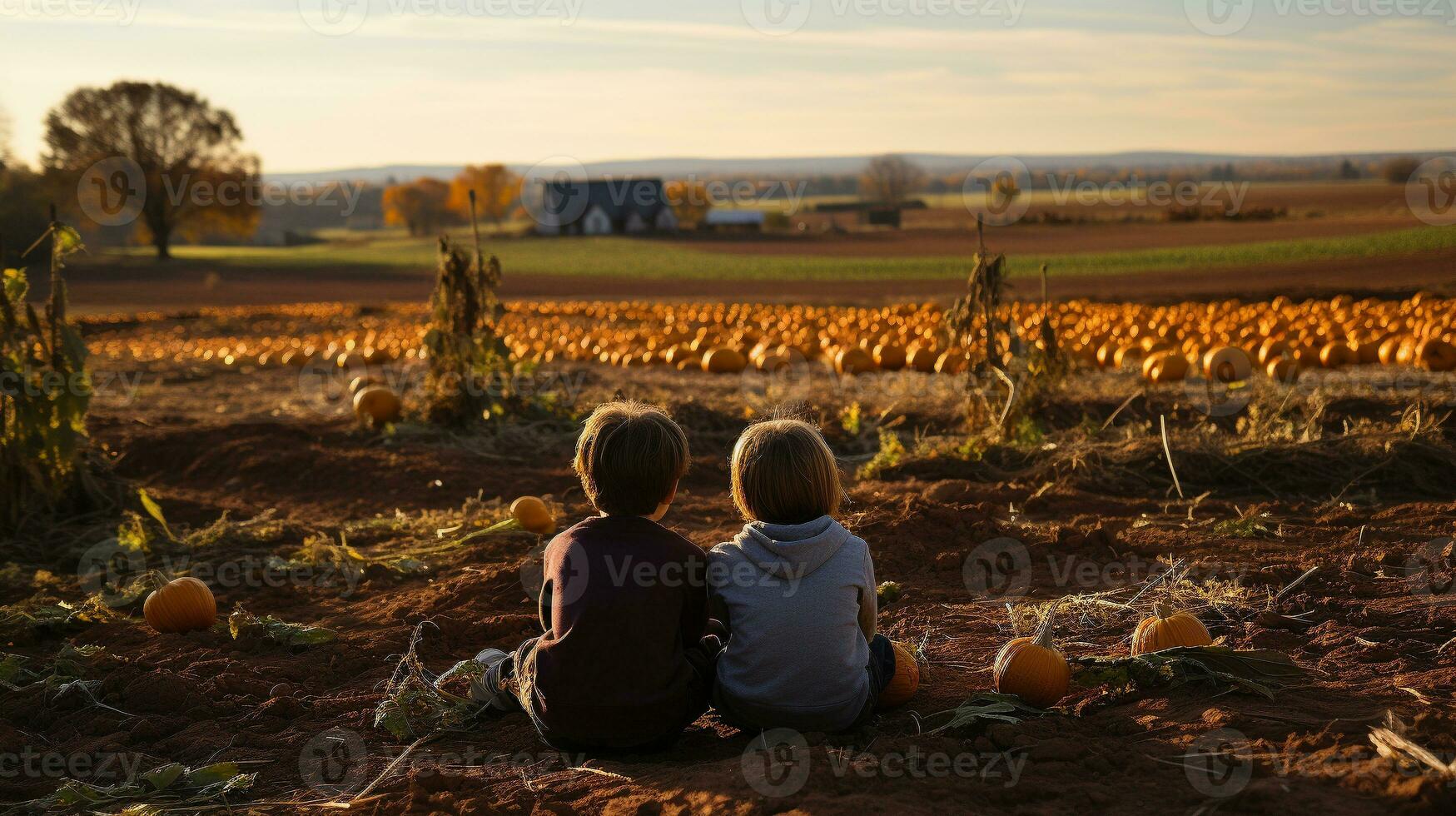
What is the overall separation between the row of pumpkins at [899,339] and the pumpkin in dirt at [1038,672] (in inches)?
169

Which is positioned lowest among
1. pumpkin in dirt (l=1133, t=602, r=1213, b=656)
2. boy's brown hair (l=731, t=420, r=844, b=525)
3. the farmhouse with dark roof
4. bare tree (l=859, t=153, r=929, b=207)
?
pumpkin in dirt (l=1133, t=602, r=1213, b=656)

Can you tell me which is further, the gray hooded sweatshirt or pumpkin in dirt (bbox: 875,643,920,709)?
pumpkin in dirt (bbox: 875,643,920,709)

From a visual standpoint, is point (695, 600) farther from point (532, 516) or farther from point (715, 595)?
point (532, 516)

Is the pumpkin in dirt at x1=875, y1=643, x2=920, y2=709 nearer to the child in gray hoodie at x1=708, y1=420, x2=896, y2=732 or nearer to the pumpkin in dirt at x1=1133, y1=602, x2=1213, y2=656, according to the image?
the child in gray hoodie at x1=708, y1=420, x2=896, y2=732

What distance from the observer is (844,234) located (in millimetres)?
49750

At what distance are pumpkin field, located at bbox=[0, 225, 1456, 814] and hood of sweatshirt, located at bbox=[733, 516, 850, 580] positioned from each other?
520 millimetres

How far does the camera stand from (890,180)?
77312mm

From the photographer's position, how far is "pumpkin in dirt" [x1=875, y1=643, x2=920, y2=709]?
3.57 meters

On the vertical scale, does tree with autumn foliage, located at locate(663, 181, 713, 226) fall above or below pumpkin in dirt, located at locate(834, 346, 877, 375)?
above

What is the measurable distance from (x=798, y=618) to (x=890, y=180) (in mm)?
76801

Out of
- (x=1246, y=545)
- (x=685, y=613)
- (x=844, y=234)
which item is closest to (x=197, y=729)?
(x=685, y=613)

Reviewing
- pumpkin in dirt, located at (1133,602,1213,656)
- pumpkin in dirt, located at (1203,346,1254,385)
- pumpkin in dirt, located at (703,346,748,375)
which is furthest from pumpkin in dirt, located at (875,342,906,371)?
pumpkin in dirt, located at (1133,602,1213,656)

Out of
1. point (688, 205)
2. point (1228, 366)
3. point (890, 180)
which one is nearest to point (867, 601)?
point (1228, 366)

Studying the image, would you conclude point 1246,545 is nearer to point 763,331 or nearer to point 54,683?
point 54,683
